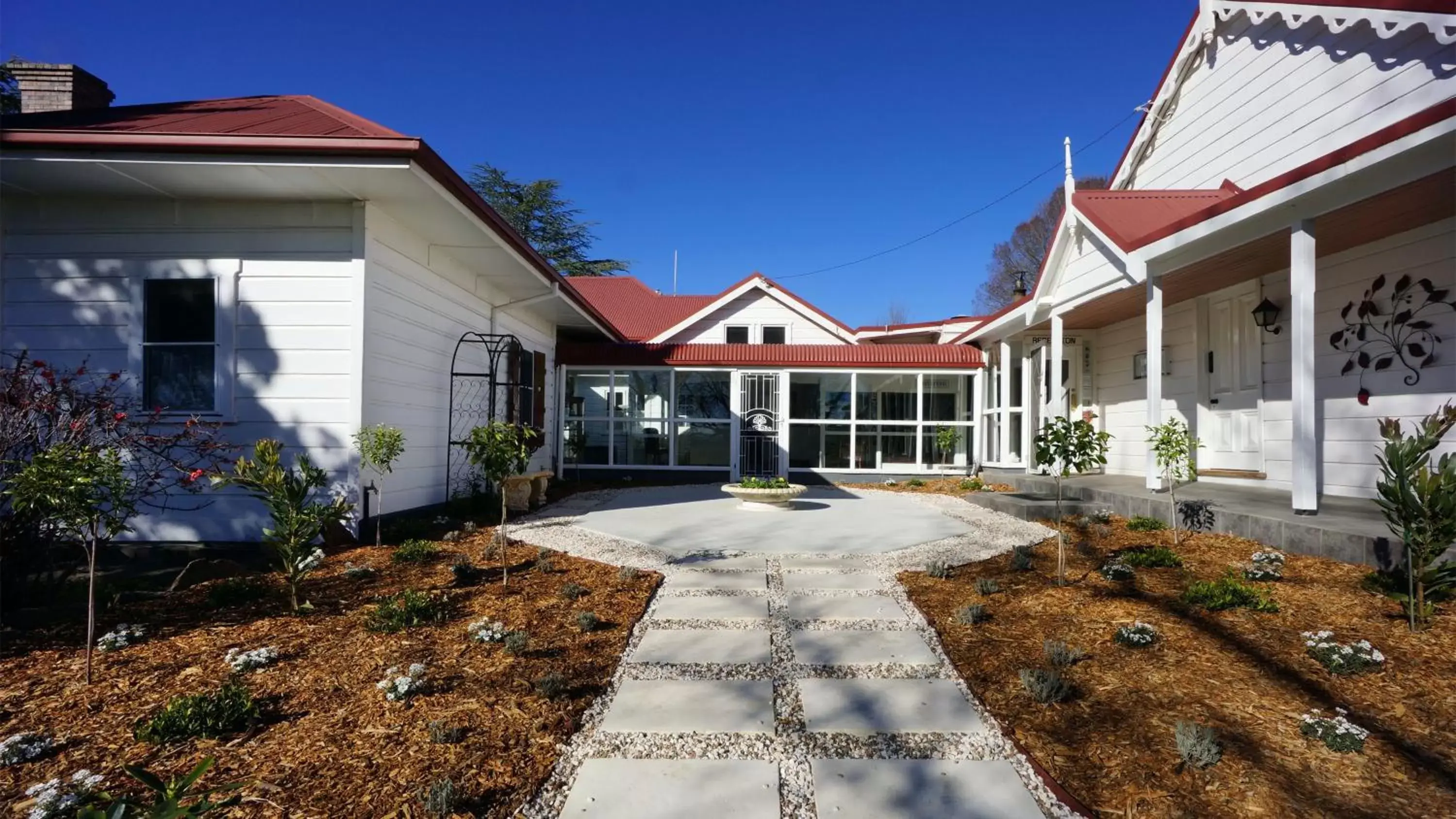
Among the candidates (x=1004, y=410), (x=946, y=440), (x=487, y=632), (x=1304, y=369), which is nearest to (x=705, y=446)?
(x=946, y=440)

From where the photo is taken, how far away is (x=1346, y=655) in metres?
3.41

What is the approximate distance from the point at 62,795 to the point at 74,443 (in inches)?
106

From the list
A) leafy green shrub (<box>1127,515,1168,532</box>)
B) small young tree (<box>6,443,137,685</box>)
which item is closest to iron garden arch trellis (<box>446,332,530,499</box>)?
small young tree (<box>6,443,137,685</box>)

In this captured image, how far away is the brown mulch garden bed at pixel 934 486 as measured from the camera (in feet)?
35.3

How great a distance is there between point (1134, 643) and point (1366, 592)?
1.85 metres

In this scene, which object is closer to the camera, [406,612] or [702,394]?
Answer: [406,612]

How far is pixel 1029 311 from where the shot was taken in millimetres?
10422

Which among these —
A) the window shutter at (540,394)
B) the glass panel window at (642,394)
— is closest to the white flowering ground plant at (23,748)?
the window shutter at (540,394)

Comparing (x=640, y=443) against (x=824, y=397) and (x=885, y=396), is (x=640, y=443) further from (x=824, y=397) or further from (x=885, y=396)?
(x=885, y=396)

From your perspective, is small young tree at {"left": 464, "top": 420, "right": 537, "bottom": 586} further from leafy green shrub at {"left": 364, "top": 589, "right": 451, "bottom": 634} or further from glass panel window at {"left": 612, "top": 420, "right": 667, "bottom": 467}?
glass panel window at {"left": 612, "top": 420, "right": 667, "bottom": 467}

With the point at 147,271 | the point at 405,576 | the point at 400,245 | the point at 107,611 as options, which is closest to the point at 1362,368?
the point at 405,576

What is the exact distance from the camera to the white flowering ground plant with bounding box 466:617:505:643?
152 inches

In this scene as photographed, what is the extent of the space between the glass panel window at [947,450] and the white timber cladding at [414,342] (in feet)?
27.2

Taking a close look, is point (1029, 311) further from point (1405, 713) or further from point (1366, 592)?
point (1405, 713)
